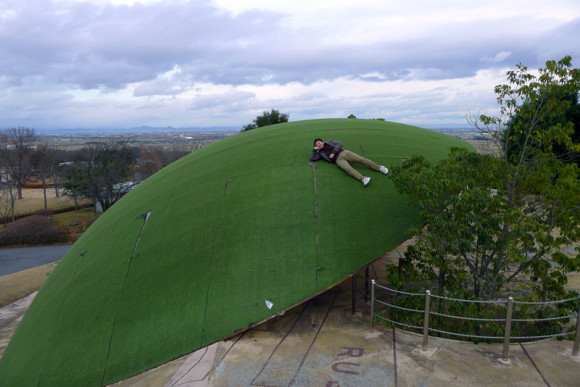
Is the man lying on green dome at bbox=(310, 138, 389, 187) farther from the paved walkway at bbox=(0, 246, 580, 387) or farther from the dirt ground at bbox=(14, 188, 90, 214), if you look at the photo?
the dirt ground at bbox=(14, 188, 90, 214)

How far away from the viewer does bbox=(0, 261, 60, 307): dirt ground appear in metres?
18.5

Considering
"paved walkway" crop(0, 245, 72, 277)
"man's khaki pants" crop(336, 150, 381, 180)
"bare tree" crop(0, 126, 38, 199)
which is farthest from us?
"bare tree" crop(0, 126, 38, 199)

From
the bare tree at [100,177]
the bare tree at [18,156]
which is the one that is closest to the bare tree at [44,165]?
the bare tree at [18,156]

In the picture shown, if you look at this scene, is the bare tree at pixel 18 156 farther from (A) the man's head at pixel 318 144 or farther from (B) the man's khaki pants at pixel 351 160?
(B) the man's khaki pants at pixel 351 160

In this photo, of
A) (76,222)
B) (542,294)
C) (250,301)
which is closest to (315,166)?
(250,301)

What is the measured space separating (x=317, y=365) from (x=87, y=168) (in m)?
43.5

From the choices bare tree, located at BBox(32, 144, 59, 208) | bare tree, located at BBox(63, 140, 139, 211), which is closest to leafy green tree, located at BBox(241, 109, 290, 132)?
bare tree, located at BBox(63, 140, 139, 211)

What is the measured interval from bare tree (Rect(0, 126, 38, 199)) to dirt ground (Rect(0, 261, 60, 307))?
1441 inches

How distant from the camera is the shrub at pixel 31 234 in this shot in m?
30.8

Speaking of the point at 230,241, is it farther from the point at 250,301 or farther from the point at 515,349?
the point at 515,349

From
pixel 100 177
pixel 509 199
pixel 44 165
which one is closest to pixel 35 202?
pixel 44 165

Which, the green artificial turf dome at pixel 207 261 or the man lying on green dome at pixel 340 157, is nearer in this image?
the green artificial turf dome at pixel 207 261

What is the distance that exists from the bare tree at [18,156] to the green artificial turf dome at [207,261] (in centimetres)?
4768

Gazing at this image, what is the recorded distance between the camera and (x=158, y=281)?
9812 mm
